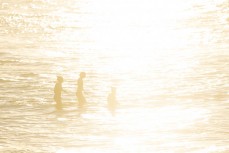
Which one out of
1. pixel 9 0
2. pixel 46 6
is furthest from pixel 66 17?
pixel 9 0

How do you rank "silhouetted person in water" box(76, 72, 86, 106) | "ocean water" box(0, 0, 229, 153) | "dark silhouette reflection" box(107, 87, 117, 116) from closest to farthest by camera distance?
"ocean water" box(0, 0, 229, 153) → "silhouetted person in water" box(76, 72, 86, 106) → "dark silhouette reflection" box(107, 87, 117, 116)

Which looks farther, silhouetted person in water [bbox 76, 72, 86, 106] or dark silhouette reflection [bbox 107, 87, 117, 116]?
dark silhouette reflection [bbox 107, 87, 117, 116]

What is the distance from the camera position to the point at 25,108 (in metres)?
27.4

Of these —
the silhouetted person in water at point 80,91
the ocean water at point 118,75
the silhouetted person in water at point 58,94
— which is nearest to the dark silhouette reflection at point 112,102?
the ocean water at point 118,75

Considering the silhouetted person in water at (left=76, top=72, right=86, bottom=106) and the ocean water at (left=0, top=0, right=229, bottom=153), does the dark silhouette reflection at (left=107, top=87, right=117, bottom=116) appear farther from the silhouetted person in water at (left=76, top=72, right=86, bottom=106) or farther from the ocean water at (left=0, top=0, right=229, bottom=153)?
the silhouetted person in water at (left=76, top=72, right=86, bottom=106)

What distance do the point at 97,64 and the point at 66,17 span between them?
1966 centimetres

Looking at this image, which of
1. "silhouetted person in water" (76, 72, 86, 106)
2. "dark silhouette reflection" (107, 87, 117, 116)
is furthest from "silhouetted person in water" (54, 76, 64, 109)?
"dark silhouette reflection" (107, 87, 117, 116)

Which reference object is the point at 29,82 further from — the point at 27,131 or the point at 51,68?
the point at 27,131

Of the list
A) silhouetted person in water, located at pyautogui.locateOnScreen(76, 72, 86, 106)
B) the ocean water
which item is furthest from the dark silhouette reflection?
silhouetted person in water, located at pyautogui.locateOnScreen(76, 72, 86, 106)

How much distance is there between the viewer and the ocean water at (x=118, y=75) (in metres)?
23.0

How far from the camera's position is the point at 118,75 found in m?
35.2

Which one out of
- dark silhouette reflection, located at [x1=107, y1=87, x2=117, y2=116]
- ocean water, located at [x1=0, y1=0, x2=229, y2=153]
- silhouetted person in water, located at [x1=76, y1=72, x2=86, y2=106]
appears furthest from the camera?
dark silhouette reflection, located at [x1=107, y1=87, x2=117, y2=116]

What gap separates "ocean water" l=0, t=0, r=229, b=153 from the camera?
75.5ft

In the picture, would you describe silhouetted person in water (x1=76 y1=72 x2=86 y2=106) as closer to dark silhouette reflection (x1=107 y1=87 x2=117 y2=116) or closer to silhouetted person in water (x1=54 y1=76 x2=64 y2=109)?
silhouetted person in water (x1=54 y1=76 x2=64 y2=109)
